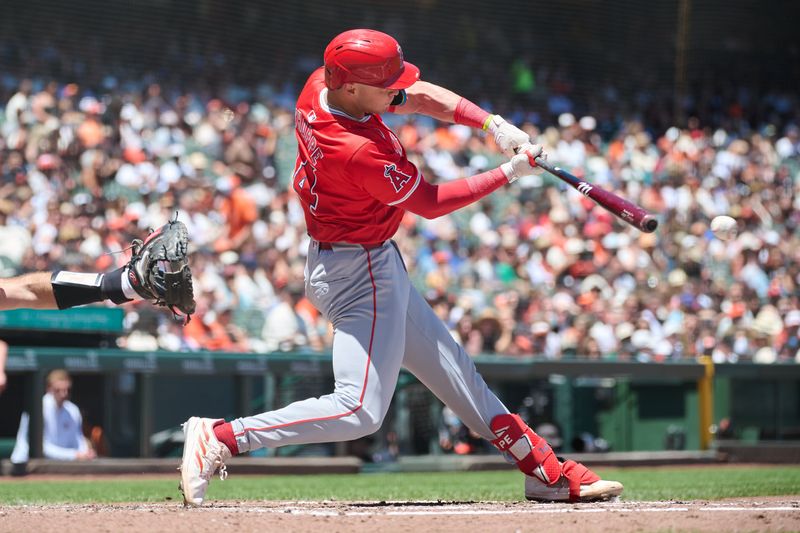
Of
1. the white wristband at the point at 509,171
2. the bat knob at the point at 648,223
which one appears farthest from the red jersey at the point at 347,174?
the bat knob at the point at 648,223

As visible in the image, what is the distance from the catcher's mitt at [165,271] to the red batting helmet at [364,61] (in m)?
0.82

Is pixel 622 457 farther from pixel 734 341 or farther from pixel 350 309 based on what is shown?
pixel 350 309

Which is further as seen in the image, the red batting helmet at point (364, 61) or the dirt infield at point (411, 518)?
the red batting helmet at point (364, 61)

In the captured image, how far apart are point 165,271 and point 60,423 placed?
4.58m

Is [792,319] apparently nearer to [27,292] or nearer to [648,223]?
[648,223]

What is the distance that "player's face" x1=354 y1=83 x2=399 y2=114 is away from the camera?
4.08 meters

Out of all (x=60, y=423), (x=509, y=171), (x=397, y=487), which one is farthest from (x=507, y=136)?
(x=60, y=423)

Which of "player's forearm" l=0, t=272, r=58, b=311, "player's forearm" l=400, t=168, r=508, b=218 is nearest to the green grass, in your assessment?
"player's forearm" l=0, t=272, r=58, b=311

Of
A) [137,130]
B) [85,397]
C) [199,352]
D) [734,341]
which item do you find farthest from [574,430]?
[137,130]

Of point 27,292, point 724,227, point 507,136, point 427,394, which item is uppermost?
point 507,136

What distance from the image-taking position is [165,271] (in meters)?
4.25

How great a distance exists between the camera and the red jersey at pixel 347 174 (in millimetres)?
3949

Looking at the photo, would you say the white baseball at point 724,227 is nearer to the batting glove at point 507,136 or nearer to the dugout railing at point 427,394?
the batting glove at point 507,136

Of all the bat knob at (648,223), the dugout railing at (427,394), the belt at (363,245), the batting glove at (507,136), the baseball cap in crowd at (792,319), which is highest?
the batting glove at (507,136)
